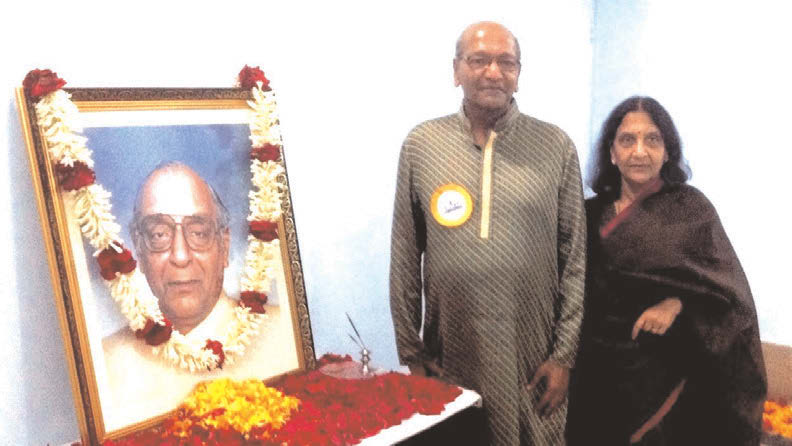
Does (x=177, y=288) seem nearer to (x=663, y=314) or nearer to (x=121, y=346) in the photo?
(x=121, y=346)

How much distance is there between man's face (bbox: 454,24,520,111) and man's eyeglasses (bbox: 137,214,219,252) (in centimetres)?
83

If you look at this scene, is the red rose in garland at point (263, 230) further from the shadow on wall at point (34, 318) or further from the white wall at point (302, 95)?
the shadow on wall at point (34, 318)

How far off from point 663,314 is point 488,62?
93 cm

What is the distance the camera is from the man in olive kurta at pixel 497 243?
75.3 inches

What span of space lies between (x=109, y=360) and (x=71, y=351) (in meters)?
0.09

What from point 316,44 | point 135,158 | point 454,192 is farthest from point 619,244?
point 135,158

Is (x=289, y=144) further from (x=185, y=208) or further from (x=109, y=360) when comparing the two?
(x=109, y=360)

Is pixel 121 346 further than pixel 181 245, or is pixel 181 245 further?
pixel 181 245

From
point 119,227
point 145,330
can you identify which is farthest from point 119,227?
point 145,330

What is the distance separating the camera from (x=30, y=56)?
5.24 feet

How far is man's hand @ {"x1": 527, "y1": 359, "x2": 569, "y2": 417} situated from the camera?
196 cm

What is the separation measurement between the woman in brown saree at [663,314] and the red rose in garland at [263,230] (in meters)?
1.01

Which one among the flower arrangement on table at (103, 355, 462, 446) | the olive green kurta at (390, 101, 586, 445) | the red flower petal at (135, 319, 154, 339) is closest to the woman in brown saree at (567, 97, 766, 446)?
the olive green kurta at (390, 101, 586, 445)

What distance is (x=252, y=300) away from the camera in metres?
1.84
